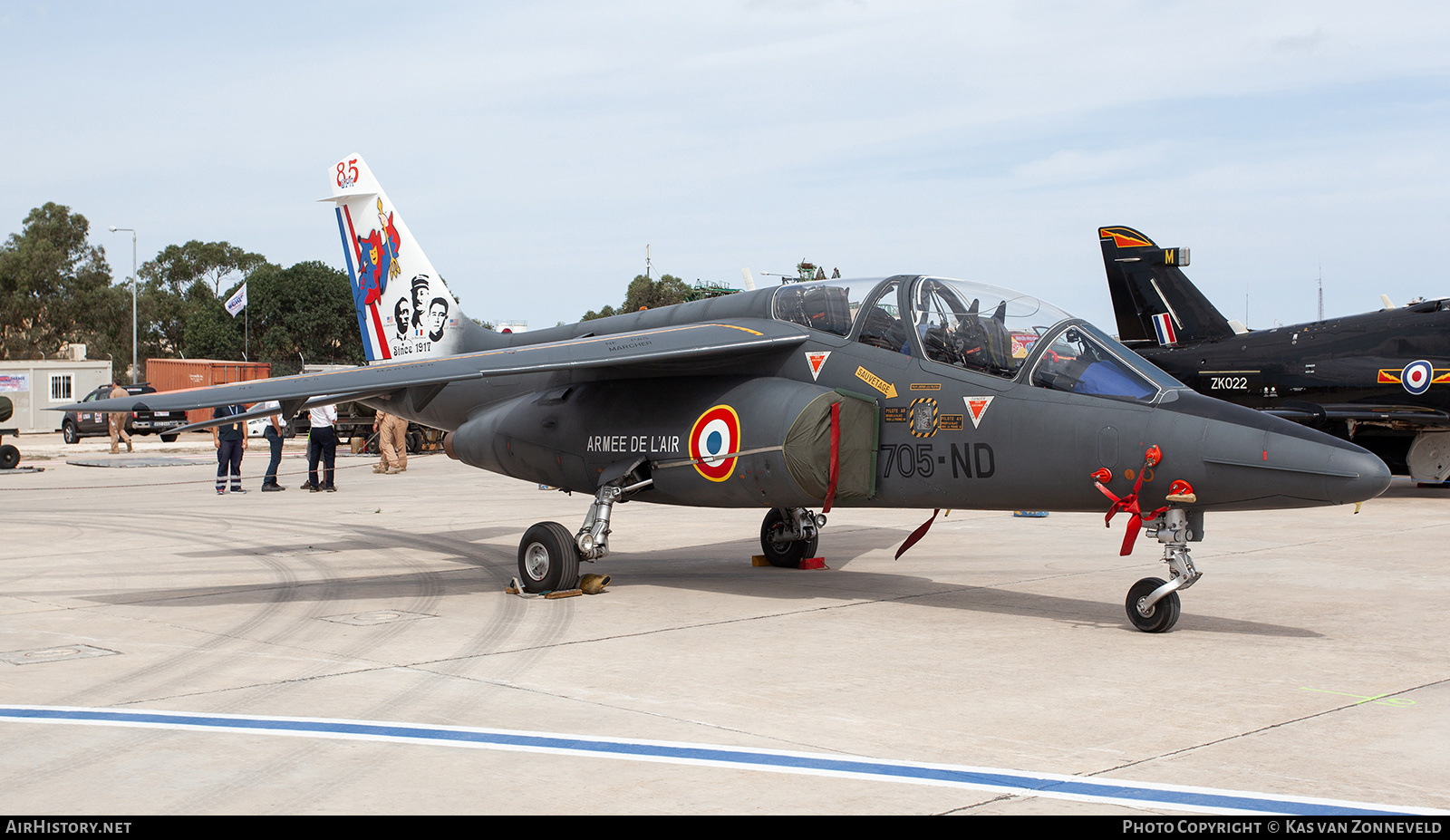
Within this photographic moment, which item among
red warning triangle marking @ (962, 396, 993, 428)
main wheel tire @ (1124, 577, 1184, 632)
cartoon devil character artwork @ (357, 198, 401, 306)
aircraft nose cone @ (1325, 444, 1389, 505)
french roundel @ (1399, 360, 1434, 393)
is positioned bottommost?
main wheel tire @ (1124, 577, 1184, 632)

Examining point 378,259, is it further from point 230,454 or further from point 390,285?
A: point 230,454

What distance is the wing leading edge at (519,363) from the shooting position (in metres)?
9.65

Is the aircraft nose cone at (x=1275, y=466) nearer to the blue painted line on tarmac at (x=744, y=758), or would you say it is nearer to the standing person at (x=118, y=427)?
the blue painted line on tarmac at (x=744, y=758)

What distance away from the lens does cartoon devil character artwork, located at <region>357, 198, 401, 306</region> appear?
1366cm

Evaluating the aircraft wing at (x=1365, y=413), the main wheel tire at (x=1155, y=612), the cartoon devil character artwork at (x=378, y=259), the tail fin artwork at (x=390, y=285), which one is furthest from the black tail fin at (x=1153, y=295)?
the main wheel tire at (x=1155, y=612)

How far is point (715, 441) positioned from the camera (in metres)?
10.0

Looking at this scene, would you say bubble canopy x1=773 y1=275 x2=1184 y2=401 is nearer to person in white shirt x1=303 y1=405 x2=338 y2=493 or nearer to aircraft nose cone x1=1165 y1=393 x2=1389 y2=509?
aircraft nose cone x1=1165 y1=393 x2=1389 y2=509

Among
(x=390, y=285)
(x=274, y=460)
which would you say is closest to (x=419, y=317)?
(x=390, y=285)

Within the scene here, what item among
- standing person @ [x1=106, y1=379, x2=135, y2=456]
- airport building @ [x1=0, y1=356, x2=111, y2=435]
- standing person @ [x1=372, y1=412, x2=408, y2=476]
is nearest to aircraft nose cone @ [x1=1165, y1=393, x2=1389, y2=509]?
standing person @ [x1=372, y1=412, x2=408, y2=476]

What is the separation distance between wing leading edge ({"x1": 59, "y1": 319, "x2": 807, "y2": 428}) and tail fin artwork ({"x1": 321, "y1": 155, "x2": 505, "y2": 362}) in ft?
9.76

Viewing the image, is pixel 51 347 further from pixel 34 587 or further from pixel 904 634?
pixel 904 634

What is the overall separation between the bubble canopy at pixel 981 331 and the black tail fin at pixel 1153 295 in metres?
15.4

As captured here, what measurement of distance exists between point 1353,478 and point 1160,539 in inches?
52.5

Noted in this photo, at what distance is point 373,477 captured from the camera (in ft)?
86.4
